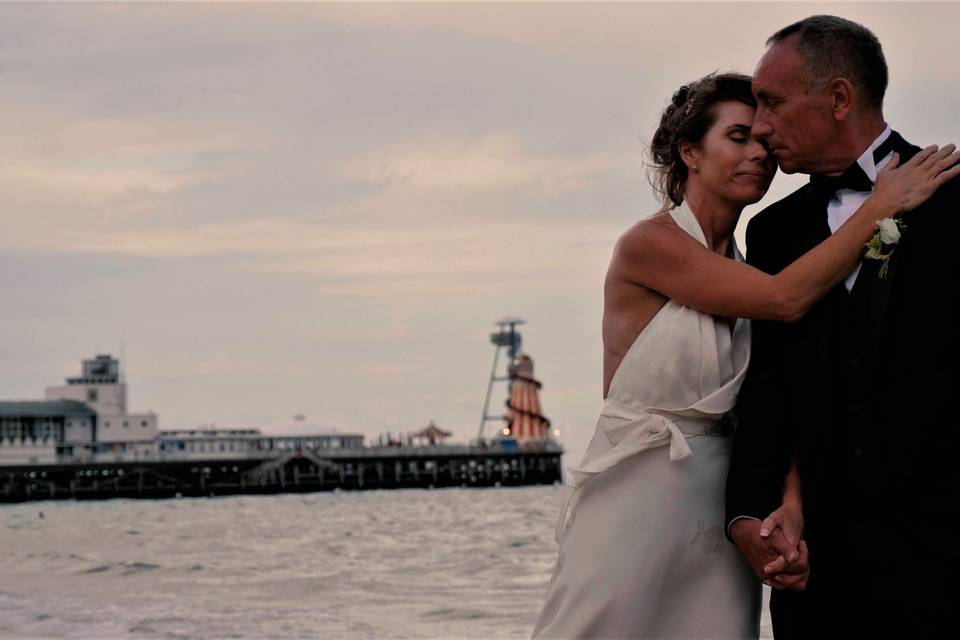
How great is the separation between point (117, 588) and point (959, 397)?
673 inches

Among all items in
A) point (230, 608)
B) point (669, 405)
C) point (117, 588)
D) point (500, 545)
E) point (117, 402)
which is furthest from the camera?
point (117, 402)

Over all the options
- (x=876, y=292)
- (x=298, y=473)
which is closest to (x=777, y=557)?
(x=876, y=292)

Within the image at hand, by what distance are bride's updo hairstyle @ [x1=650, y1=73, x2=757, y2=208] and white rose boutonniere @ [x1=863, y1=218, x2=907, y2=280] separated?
58cm

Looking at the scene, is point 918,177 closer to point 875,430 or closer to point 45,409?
point 875,430

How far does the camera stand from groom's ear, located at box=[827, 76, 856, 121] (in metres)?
2.98

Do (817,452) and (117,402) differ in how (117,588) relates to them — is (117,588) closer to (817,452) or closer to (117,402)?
(817,452)

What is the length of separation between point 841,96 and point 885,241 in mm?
313

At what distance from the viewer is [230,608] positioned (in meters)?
15.0

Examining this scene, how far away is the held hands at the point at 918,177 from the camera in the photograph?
2914mm

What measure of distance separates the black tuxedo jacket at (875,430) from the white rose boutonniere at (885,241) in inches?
0.6

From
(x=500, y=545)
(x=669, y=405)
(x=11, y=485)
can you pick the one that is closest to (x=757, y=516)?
(x=669, y=405)

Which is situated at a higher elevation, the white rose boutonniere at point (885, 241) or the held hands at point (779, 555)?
the white rose boutonniere at point (885, 241)

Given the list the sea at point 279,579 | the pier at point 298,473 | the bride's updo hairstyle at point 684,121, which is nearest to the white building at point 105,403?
the pier at point 298,473

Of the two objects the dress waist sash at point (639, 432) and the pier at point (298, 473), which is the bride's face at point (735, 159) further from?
the pier at point (298, 473)
